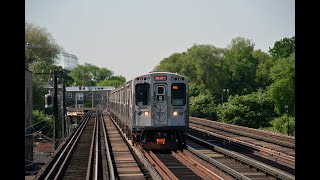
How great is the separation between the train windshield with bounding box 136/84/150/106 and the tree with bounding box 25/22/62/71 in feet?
153

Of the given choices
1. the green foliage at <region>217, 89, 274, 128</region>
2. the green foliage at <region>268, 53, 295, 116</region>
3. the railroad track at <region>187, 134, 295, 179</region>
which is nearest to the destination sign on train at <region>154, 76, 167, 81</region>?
the railroad track at <region>187, 134, 295, 179</region>

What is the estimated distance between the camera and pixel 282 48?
10350 cm

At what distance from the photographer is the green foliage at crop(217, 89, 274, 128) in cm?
4888

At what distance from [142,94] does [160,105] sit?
977 millimetres

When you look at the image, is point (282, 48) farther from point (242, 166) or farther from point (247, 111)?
point (242, 166)

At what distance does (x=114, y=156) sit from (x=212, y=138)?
10.2 meters

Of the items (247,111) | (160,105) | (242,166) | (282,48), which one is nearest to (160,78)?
(160,105)

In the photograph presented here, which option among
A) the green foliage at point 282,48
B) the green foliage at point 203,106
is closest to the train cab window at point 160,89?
the green foliage at point 203,106

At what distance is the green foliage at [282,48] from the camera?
332 ft

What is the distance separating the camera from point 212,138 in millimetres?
29422

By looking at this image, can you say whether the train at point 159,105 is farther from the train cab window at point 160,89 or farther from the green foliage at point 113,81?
the green foliage at point 113,81

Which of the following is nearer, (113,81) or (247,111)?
(247,111)
